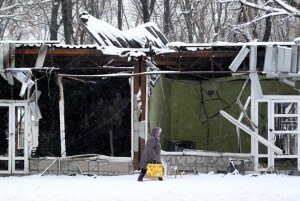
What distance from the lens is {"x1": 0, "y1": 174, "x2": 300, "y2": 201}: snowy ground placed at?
1260 centimetres

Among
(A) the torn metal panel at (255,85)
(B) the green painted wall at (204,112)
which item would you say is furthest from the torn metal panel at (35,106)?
(A) the torn metal panel at (255,85)

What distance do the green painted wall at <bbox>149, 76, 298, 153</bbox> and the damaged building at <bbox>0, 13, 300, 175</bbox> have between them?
5.57 ft

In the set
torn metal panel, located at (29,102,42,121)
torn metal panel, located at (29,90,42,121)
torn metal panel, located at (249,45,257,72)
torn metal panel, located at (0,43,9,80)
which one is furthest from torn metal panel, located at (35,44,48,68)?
torn metal panel, located at (249,45,257,72)

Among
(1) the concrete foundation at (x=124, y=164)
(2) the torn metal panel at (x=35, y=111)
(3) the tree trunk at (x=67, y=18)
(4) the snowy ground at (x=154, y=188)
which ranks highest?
(3) the tree trunk at (x=67, y=18)

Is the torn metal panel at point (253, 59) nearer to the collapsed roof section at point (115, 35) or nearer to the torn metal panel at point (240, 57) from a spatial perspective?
the torn metal panel at point (240, 57)

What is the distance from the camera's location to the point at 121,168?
1681 cm

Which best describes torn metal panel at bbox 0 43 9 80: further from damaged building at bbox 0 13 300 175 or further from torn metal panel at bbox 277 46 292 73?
torn metal panel at bbox 277 46 292 73

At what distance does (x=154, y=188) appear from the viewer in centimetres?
1348

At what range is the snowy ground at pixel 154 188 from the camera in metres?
12.6

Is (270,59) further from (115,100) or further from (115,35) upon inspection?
(115,100)

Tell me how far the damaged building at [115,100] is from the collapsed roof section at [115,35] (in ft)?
0.11

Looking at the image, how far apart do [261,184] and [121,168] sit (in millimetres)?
4390

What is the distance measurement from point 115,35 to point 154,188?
5774 mm

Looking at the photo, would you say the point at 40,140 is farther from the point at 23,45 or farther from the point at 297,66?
the point at 297,66
